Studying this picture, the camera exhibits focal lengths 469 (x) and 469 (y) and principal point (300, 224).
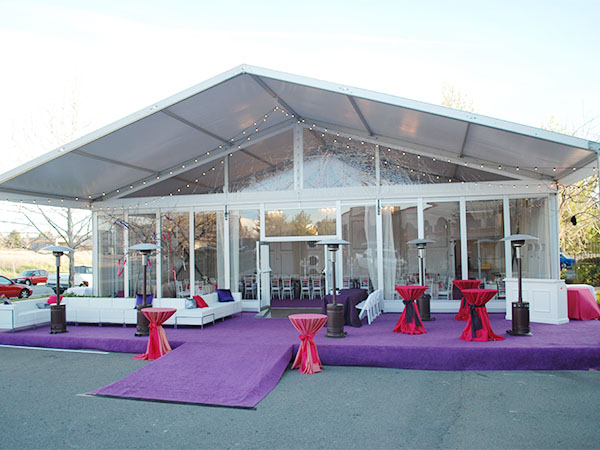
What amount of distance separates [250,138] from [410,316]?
5637 mm

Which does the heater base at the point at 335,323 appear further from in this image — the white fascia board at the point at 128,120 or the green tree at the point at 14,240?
the green tree at the point at 14,240

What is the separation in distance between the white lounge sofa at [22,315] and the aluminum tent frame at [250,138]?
2.26 meters

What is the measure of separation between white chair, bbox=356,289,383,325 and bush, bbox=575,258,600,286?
10596 millimetres

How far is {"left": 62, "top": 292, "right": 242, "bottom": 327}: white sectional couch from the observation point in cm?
887

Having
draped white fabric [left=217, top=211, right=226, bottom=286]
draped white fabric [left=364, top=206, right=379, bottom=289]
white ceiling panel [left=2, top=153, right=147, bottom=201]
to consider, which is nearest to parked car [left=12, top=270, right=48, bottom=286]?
white ceiling panel [left=2, top=153, right=147, bottom=201]

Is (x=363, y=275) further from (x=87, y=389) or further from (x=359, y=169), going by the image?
(x=87, y=389)

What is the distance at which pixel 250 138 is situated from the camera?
11031mm

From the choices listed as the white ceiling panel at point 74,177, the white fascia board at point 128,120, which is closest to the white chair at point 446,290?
the white fascia board at point 128,120

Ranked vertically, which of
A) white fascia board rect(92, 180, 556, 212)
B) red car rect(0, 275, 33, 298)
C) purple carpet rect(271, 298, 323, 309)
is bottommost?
purple carpet rect(271, 298, 323, 309)

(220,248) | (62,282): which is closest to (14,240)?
(62,282)

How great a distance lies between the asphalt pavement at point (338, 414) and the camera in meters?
4.09

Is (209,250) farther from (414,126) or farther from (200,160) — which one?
(414,126)

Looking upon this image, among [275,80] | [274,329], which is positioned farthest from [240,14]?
[274,329]

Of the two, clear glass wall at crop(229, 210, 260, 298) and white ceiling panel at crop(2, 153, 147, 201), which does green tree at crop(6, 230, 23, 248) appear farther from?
clear glass wall at crop(229, 210, 260, 298)
